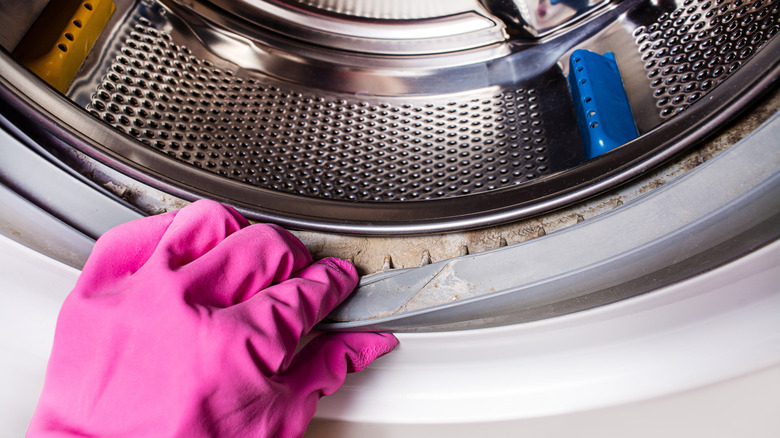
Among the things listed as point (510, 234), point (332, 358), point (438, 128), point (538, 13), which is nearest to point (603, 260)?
point (510, 234)

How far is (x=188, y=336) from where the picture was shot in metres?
0.39

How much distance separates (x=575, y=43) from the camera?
39.5 inches

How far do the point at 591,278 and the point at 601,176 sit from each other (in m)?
0.11

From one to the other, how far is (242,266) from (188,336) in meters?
0.08

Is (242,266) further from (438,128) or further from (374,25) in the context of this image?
(374,25)

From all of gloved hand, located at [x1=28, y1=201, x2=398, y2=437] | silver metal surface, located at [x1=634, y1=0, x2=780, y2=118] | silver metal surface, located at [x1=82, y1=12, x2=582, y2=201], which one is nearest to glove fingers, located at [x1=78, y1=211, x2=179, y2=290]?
gloved hand, located at [x1=28, y1=201, x2=398, y2=437]

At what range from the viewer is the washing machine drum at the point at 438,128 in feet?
1.47

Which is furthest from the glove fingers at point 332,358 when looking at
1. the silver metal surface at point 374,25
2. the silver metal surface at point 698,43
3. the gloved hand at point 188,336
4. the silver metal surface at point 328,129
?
the silver metal surface at point 374,25

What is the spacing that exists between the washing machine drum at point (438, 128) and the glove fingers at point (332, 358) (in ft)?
0.07

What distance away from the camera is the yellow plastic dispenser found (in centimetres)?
79

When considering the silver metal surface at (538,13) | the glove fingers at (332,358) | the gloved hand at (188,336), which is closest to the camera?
the gloved hand at (188,336)

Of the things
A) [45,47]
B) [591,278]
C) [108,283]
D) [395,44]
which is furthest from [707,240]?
[45,47]

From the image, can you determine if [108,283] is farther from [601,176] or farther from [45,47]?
[45,47]

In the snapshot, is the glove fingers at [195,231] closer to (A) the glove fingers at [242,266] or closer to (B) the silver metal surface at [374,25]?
(A) the glove fingers at [242,266]
